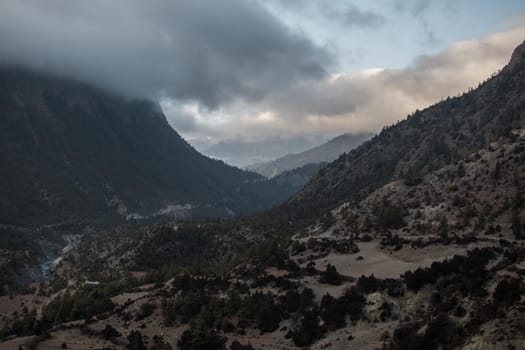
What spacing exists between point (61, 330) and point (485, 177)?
126m

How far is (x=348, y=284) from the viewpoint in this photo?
106812 millimetres

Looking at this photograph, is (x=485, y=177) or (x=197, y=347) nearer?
(x=197, y=347)

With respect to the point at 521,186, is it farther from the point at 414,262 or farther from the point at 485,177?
the point at 414,262

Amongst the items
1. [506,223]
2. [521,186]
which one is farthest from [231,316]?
[521,186]

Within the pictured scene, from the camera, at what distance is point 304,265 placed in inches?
5492

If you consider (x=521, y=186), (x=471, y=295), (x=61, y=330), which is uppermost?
(x=521, y=186)

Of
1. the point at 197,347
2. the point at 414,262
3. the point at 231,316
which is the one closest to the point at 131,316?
the point at 231,316

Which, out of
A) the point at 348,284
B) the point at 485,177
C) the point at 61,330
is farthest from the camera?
the point at 485,177

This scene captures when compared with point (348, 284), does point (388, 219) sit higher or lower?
higher

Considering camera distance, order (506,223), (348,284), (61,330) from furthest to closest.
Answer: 1. (506,223)
2. (348,284)
3. (61,330)

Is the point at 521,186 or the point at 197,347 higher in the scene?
the point at 521,186

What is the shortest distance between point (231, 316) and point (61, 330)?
32.5m

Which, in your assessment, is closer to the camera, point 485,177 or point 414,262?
point 414,262

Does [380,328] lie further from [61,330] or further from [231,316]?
[61,330]
